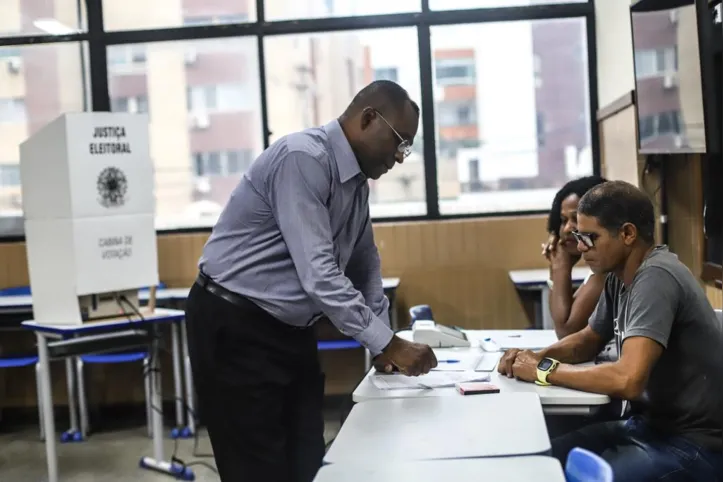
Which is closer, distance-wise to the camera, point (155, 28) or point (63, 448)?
point (63, 448)

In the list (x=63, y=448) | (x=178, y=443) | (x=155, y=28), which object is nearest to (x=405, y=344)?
(x=178, y=443)

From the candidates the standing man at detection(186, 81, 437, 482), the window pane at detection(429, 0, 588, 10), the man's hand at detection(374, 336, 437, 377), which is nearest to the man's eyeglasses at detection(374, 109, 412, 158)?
the standing man at detection(186, 81, 437, 482)

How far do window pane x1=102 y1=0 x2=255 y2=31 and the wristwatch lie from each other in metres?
3.97

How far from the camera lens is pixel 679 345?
6.88 ft

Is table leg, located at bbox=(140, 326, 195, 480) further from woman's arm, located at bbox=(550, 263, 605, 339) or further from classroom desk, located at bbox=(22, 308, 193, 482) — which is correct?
woman's arm, located at bbox=(550, 263, 605, 339)

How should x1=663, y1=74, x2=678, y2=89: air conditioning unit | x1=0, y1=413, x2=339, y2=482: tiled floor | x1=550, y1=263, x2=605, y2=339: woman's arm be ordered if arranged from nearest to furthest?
x1=550, y1=263, x2=605, y2=339: woman's arm → x1=663, y1=74, x2=678, y2=89: air conditioning unit → x1=0, y1=413, x2=339, y2=482: tiled floor

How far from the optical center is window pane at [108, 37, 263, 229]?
555 centimetres

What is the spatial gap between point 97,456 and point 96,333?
108cm

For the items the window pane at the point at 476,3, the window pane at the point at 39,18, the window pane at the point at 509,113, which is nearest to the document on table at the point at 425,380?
the window pane at the point at 509,113

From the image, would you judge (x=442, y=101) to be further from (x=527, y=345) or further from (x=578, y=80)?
(x=527, y=345)

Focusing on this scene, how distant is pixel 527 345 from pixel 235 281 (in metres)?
1.17

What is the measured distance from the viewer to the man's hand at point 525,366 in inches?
87.3

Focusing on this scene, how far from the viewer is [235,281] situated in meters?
2.12

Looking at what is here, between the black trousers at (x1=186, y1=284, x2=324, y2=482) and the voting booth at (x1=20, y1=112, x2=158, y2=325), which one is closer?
the black trousers at (x1=186, y1=284, x2=324, y2=482)
